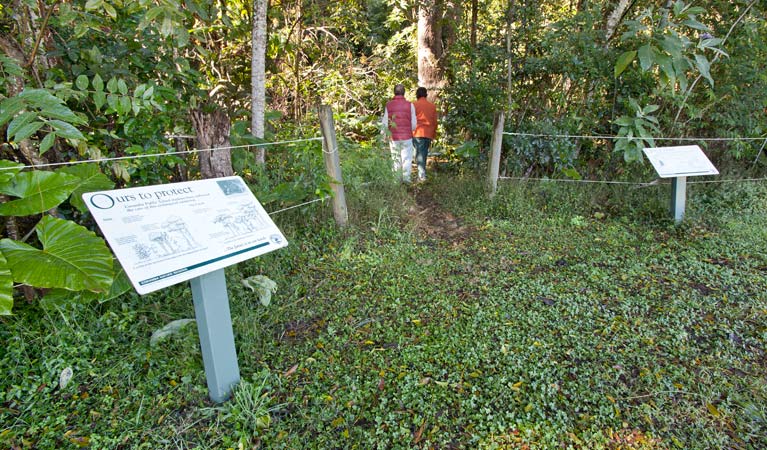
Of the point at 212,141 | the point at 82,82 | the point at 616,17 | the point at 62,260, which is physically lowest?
the point at 62,260

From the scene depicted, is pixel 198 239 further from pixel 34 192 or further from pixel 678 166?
pixel 678 166

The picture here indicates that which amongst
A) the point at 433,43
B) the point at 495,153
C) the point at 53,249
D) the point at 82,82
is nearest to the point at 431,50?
the point at 433,43

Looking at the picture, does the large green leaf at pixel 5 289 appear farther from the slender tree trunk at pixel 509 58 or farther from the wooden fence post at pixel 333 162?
the slender tree trunk at pixel 509 58

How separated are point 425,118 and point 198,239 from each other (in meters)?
5.10

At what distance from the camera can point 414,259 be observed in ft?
13.4

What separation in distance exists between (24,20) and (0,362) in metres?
2.12

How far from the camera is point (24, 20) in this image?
264cm

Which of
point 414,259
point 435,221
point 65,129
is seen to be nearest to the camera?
point 65,129

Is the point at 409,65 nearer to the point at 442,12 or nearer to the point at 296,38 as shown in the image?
the point at 442,12

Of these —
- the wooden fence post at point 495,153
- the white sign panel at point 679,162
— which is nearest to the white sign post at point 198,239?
the wooden fence post at point 495,153

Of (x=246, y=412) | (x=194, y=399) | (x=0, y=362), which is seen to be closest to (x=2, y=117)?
(x=0, y=362)

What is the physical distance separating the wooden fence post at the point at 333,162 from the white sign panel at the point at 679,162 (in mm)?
3480

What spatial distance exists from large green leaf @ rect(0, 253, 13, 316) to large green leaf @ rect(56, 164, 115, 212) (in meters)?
0.62

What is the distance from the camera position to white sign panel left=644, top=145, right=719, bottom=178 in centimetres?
464
